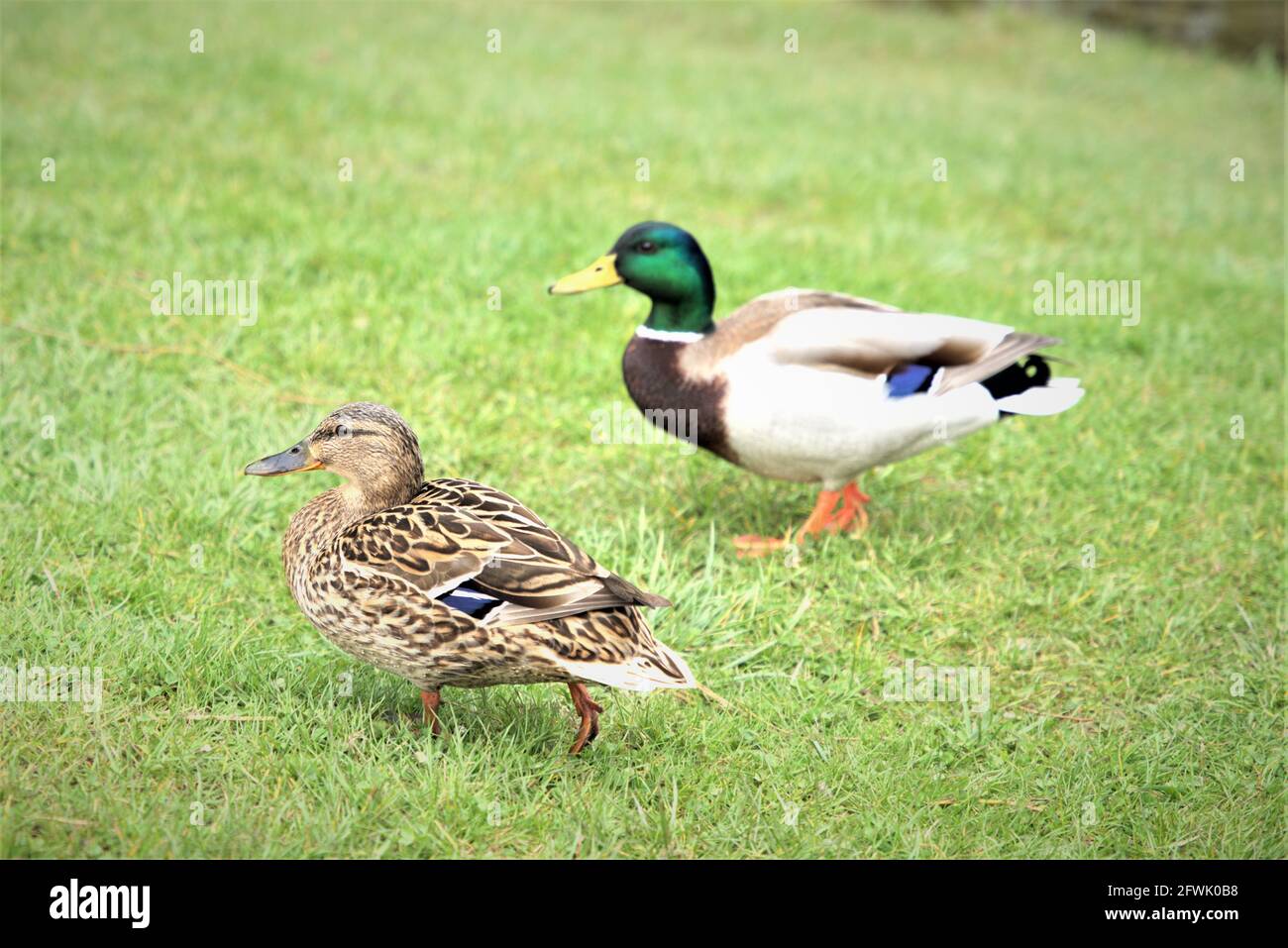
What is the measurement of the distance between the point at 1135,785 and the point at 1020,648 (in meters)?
0.68

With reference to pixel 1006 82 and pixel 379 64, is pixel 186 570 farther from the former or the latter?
pixel 1006 82

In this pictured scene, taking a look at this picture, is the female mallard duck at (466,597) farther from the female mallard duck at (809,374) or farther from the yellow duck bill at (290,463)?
the female mallard duck at (809,374)

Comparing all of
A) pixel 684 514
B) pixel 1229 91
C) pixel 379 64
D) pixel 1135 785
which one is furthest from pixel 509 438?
pixel 1229 91

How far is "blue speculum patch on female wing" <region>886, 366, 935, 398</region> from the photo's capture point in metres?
4.09

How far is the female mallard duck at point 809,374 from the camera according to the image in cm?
405

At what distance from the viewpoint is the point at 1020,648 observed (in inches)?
156

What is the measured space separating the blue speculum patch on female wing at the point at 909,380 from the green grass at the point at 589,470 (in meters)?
0.58

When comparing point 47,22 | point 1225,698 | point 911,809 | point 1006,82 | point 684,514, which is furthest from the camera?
point 1006,82

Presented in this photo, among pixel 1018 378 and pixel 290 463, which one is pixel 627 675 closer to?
pixel 290 463

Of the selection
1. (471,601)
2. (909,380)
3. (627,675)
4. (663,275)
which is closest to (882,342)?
(909,380)

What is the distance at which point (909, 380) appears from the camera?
13.5 feet

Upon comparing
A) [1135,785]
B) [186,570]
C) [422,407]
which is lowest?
[1135,785]

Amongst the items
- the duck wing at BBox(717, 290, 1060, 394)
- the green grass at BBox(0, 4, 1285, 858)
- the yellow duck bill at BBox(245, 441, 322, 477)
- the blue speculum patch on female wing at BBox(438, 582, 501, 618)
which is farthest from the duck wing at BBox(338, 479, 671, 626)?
the duck wing at BBox(717, 290, 1060, 394)

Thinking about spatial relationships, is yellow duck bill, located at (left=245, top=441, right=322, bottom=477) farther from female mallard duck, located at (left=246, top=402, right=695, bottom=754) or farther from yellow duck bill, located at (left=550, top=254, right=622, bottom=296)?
yellow duck bill, located at (left=550, top=254, right=622, bottom=296)
